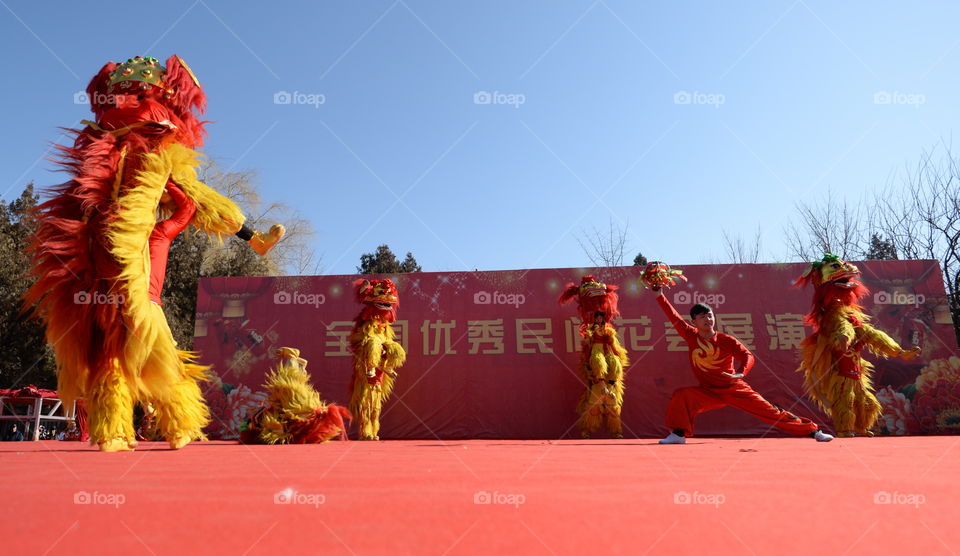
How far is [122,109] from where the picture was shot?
10.1 feet

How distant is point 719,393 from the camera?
13.7ft

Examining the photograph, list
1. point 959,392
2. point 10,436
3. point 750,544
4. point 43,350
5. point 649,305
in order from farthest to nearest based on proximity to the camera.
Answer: point 43,350, point 10,436, point 649,305, point 959,392, point 750,544

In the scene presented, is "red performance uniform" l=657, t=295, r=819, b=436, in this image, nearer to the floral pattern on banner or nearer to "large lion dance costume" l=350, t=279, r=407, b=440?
"large lion dance costume" l=350, t=279, r=407, b=440

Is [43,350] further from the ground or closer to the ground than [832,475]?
further from the ground

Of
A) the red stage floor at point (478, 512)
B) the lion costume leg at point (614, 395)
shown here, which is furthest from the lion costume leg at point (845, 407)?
the red stage floor at point (478, 512)

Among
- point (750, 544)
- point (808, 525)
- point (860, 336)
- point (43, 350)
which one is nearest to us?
point (750, 544)

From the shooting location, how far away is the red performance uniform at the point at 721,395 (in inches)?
160

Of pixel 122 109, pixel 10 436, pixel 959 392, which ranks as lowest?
pixel 10 436

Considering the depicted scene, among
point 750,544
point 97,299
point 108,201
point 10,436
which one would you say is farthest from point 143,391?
point 10,436

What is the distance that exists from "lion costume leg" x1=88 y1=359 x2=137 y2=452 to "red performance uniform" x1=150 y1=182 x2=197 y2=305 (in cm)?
45

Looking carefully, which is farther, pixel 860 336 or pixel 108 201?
pixel 860 336

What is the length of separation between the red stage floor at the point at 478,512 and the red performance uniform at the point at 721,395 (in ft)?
8.07

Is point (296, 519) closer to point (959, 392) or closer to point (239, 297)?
point (239, 297)

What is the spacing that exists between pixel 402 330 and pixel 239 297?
2.21 meters
